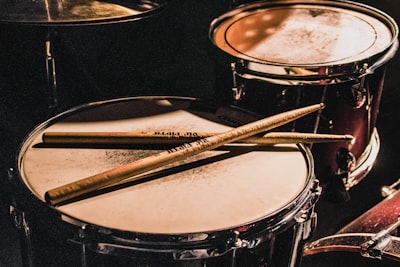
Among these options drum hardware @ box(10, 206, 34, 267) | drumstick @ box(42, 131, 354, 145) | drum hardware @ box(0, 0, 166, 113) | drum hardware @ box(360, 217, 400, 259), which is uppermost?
drum hardware @ box(0, 0, 166, 113)

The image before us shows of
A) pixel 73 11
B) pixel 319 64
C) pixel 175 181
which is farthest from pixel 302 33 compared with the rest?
pixel 175 181

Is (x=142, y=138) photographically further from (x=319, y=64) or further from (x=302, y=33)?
(x=302, y=33)

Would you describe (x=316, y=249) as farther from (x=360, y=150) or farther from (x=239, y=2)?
(x=239, y=2)

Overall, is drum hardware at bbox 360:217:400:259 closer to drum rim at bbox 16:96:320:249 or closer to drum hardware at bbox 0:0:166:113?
drum rim at bbox 16:96:320:249

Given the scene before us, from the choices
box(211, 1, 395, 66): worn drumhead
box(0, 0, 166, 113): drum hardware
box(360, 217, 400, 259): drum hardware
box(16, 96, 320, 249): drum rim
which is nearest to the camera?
box(16, 96, 320, 249): drum rim

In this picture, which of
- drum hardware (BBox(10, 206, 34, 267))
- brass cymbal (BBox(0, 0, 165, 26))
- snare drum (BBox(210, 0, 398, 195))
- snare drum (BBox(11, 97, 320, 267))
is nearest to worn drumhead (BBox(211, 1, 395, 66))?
snare drum (BBox(210, 0, 398, 195))

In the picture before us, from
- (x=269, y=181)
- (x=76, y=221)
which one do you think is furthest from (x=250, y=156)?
(x=76, y=221)

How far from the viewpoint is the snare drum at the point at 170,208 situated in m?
0.87

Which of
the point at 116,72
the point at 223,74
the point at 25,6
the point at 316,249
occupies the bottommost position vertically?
the point at 316,249

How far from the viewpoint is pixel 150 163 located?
96 cm

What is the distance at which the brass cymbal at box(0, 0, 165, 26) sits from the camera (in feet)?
4.17

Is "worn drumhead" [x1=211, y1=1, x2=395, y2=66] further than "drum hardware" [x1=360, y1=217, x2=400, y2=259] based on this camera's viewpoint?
Yes

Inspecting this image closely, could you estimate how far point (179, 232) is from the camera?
2.83ft

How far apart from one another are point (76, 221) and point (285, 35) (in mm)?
921
